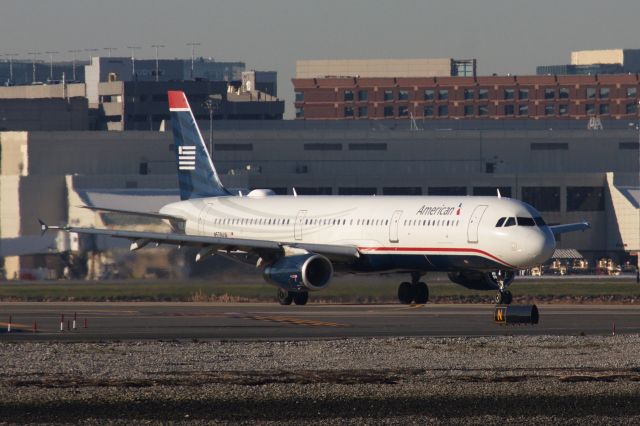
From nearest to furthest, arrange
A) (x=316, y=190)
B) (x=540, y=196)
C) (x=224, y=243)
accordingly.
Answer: (x=224, y=243) < (x=540, y=196) < (x=316, y=190)

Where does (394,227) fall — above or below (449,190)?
below

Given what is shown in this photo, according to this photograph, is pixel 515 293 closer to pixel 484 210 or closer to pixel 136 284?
pixel 484 210

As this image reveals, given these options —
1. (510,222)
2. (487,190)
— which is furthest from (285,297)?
(487,190)

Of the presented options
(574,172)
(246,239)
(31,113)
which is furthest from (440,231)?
(31,113)

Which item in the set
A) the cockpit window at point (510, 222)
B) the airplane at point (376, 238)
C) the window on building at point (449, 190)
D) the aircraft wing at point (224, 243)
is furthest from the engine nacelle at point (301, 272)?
the window on building at point (449, 190)

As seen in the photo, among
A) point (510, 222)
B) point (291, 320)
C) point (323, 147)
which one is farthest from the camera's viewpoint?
point (323, 147)

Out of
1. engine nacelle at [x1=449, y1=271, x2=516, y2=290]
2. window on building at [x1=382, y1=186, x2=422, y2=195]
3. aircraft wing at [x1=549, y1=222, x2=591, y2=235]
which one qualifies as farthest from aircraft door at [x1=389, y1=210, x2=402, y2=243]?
window on building at [x1=382, y1=186, x2=422, y2=195]

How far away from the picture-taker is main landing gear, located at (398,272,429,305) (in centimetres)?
6206

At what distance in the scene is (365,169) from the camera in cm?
13538

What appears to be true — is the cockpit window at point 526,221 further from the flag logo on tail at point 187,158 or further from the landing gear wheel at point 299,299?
the flag logo on tail at point 187,158

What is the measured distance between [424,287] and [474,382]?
31.2 metres

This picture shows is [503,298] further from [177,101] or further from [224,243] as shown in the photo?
[177,101]

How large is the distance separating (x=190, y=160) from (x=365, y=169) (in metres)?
63.8

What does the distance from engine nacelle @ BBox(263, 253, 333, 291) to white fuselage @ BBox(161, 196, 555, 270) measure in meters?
2.39
